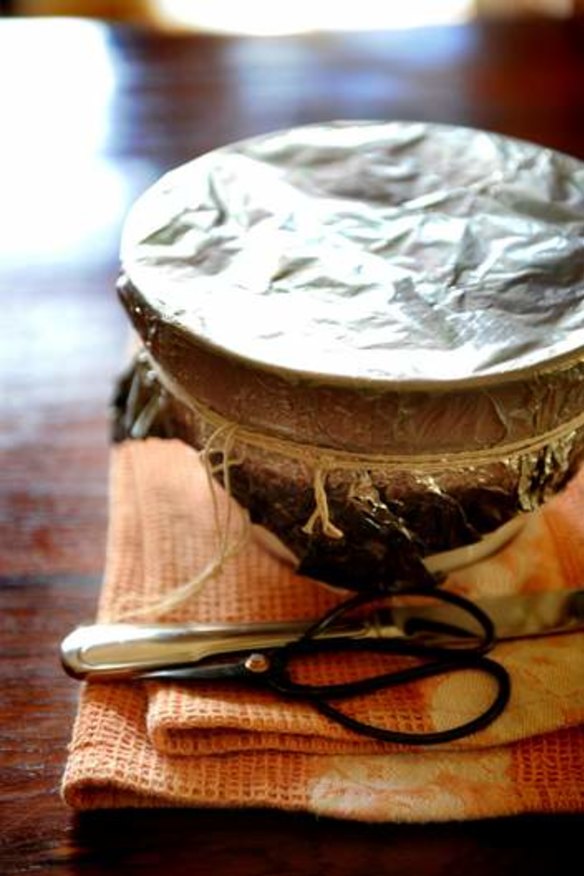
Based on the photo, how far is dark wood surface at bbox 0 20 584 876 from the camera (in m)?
0.40

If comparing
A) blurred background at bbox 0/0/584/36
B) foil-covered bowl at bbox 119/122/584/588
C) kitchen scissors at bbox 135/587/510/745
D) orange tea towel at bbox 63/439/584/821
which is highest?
foil-covered bowl at bbox 119/122/584/588

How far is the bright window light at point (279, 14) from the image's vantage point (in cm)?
162

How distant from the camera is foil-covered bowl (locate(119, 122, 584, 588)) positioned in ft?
1.31

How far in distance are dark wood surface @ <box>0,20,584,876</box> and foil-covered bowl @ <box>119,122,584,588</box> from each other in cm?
9

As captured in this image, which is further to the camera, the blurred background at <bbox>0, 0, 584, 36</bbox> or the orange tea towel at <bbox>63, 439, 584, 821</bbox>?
the blurred background at <bbox>0, 0, 584, 36</bbox>

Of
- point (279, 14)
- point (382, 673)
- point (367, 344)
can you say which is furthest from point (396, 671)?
point (279, 14)

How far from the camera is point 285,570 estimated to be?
511mm

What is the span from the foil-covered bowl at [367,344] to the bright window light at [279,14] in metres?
1.19

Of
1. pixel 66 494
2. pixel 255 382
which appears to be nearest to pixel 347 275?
pixel 255 382

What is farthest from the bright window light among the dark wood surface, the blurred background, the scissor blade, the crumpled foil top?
the scissor blade

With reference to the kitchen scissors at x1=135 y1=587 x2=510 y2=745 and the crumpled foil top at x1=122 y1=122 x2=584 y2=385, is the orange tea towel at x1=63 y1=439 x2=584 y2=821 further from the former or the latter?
the crumpled foil top at x1=122 y1=122 x2=584 y2=385

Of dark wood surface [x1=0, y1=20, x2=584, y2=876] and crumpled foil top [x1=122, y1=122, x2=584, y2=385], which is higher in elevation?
crumpled foil top [x1=122, y1=122, x2=584, y2=385]

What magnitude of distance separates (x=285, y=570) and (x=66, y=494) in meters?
0.14

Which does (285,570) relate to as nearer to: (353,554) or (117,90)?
(353,554)
